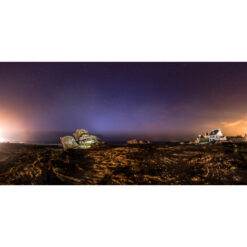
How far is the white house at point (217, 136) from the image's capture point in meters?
2.07

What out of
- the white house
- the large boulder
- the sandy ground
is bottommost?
the sandy ground

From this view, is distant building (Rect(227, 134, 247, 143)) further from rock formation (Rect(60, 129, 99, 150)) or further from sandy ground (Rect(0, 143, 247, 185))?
rock formation (Rect(60, 129, 99, 150))

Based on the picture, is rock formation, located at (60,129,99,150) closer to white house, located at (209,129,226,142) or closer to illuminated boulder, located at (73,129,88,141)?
illuminated boulder, located at (73,129,88,141)

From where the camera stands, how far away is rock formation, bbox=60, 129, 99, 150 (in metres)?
2.11

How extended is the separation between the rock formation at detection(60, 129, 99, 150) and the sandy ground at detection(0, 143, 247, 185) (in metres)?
0.10

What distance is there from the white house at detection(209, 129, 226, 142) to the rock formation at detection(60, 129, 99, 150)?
67.4 inches

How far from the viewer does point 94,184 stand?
203 centimetres

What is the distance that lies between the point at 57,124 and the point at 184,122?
6.23ft

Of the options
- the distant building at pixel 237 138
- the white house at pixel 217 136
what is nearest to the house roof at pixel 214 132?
the white house at pixel 217 136

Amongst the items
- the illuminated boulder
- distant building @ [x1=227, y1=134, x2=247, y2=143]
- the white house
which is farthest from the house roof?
the illuminated boulder

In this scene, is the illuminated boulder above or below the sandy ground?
above

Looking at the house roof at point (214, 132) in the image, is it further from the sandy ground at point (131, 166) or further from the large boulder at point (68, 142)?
the large boulder at point (68, 142)
